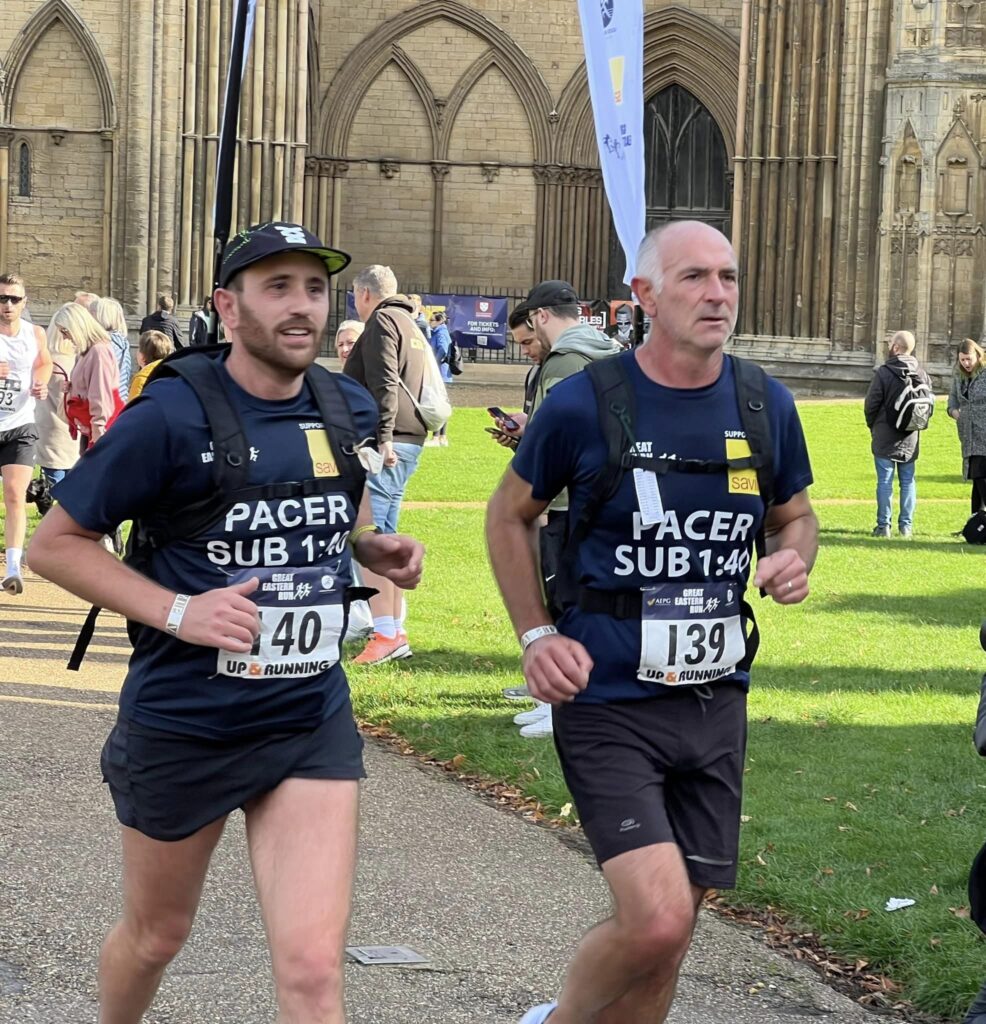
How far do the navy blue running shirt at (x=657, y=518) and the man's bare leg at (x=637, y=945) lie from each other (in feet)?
1.27

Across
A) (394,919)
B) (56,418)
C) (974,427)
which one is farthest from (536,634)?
(974,427)

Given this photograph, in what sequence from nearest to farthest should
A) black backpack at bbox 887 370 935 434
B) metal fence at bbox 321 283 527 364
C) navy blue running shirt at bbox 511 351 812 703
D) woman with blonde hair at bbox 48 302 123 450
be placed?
navy blue running shirt at bbox 511 351 812 703, woman with blonde hair at bbox 48 302 123 450, black backpack at bbox 887 370 935 434, metal fence at bbox 321 283 527 364

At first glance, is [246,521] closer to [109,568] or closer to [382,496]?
[109,568]

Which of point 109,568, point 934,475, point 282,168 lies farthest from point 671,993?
point 282,168

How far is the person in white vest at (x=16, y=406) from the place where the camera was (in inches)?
460

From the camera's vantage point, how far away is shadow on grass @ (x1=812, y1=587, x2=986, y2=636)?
12352mm

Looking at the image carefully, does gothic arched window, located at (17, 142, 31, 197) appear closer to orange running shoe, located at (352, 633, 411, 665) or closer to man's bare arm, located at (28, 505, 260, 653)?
orange running shoe, located at (352, 633, 411, 665)

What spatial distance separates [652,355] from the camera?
4.22 m

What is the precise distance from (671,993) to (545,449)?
3.78ft

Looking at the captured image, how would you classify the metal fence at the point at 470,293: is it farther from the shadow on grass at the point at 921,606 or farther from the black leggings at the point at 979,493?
the shadow on grass at the point at 921,606

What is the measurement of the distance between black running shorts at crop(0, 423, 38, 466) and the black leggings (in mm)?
8277

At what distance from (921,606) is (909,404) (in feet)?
13.3

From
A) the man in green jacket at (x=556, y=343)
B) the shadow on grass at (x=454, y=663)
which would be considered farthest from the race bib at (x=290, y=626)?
the shadow on grass at (x=454, y=663)

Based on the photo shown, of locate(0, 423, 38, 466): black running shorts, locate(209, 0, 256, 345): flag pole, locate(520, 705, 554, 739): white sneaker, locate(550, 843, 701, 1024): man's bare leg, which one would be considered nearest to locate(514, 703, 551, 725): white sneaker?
locate(520, 705, 554, 739): white sneaker
